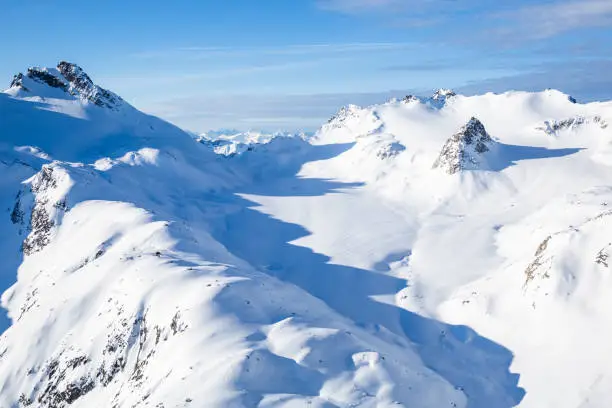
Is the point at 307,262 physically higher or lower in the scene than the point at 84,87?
lower

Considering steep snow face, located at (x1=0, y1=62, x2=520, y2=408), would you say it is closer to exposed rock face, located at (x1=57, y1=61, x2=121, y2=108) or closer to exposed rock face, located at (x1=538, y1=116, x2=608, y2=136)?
exposed rock face, located at (x1=57, y1=61, x2=121, y2=108)

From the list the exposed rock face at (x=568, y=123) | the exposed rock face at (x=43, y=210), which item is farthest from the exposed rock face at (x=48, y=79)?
the exposed rock face at (x=568, y=123)

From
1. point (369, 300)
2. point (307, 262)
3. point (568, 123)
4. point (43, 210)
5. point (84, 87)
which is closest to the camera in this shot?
point (369, 300)

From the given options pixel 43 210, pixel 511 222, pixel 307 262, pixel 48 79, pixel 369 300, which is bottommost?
pixel 369 300

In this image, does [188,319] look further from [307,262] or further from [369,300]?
[307,262]

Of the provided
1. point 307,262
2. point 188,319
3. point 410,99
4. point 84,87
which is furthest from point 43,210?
A: point 410,99

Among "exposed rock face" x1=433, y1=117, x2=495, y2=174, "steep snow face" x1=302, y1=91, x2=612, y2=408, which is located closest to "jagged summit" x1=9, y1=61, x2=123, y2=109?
"steep snow face" x1=302, y1=91, x2=612, y2=408

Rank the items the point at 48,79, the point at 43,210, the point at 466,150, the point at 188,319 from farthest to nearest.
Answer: the point at 48,79 → the point at 466,150 → the point at 43,210 → the point at 188,319
